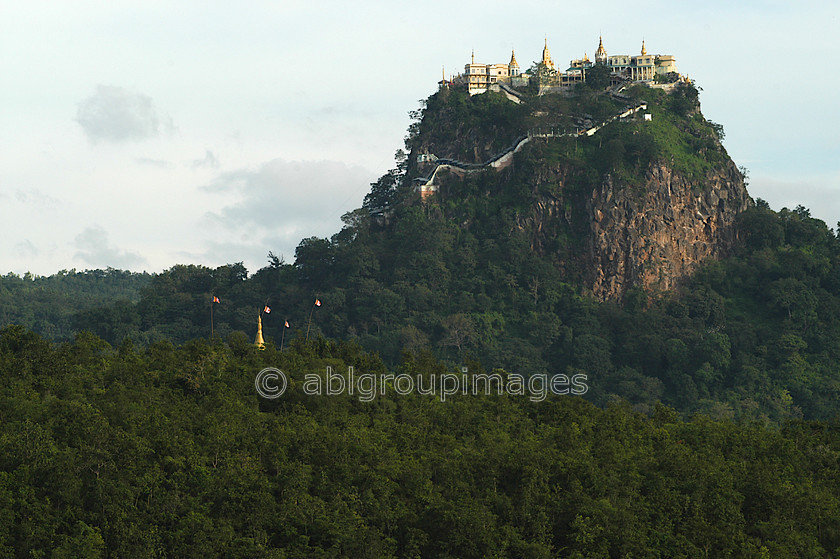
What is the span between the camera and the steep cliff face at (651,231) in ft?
309

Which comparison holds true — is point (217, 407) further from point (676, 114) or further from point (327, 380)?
point (676, 114)

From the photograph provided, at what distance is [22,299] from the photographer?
425 feet

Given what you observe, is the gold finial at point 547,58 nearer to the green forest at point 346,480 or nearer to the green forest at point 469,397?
the green forest at point 469,397

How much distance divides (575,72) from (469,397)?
48.4 metres

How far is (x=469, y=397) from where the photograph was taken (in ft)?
200
